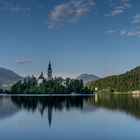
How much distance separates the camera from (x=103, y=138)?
31422 mm

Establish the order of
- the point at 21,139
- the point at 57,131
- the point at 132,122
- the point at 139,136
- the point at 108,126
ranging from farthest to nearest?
the point at 132,122 → the point at 108,126 → the point at 57,131 → the point at 139,136 → the point at 21,139

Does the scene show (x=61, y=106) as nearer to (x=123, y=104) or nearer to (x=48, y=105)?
(x=48, y=105)

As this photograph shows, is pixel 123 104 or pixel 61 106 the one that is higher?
pixel 123 104

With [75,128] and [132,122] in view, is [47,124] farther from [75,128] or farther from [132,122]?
[132,122]

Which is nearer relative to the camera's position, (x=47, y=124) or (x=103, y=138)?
(x=103, y=138)

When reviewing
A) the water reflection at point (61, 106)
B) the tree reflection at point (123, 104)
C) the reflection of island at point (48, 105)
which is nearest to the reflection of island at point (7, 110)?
the water reflection at point (61, 106)

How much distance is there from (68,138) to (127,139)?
5.07 metres

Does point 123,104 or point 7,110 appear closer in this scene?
point 7,110

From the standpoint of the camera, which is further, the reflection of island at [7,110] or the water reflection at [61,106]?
the water reflection at [61,106]

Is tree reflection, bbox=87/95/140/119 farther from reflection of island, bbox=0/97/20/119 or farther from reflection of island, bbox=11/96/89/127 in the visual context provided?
reflection of island, bbox=0/97/20/119

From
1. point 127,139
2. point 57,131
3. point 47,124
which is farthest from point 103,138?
point 47,124

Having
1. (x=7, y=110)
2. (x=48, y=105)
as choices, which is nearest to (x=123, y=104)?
(x=48, y=105)

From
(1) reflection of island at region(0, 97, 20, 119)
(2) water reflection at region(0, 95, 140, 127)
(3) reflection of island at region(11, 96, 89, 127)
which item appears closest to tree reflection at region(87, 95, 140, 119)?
(2) water reflection at region(0, 95, 140, 127)

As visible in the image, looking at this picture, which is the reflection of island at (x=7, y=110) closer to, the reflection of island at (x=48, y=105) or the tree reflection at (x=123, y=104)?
the reflection of island at (x=48, y=105)
